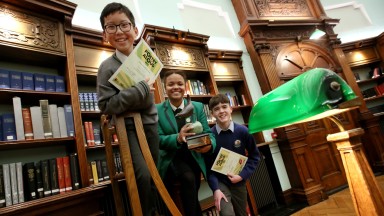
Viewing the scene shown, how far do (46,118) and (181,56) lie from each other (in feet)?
5.94

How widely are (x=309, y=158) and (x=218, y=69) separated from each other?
6.61 feet

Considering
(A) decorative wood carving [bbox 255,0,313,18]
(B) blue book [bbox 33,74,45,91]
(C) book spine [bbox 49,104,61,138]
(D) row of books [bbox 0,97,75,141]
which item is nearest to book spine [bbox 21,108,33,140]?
(D) row of books [bbox 0,97,75,141]

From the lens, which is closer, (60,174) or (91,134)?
(60,174)

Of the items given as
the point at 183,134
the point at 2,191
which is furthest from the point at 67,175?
the point at 183,134

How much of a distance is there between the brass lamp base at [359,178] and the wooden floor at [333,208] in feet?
8.21

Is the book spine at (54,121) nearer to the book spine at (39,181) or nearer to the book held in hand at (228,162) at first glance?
the book spine at (39,181)

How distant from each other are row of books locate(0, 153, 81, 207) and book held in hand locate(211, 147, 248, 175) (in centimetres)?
124

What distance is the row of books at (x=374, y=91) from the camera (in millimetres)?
4531

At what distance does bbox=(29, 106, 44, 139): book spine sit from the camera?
5.75ft

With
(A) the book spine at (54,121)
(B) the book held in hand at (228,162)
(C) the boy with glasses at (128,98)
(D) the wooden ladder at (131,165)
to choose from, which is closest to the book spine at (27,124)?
(A) the book spine at (54,121)

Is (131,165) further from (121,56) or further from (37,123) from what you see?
(37,123)

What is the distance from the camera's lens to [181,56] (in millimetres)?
2994

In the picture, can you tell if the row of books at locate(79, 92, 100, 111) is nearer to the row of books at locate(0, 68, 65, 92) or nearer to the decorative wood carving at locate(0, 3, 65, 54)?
the row of books at locate(0, 68, 65, 92)

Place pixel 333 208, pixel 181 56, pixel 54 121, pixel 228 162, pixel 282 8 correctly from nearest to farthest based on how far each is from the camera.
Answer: pixel 228 162, pixel 54 121, pixel 333 208, pixel 181 56, pixel 282 8
